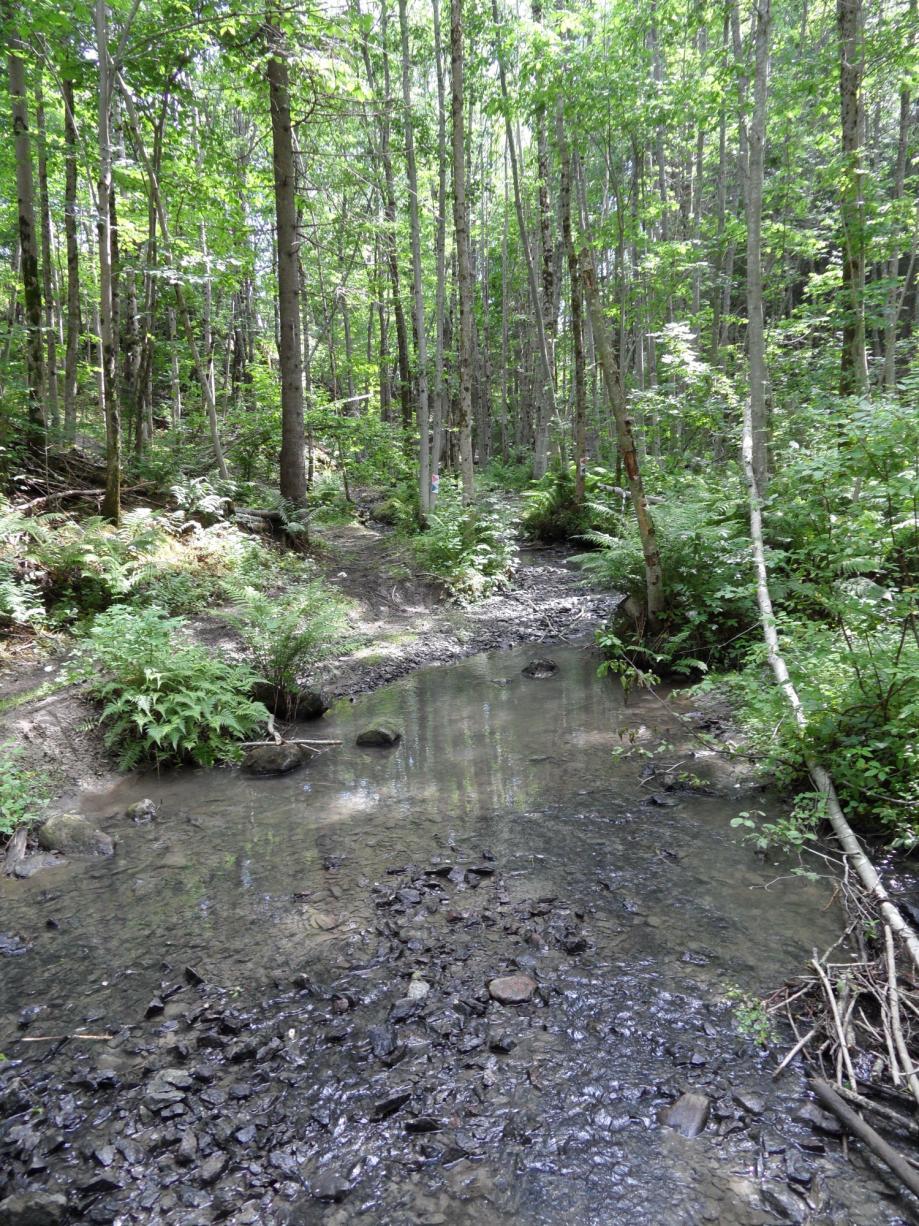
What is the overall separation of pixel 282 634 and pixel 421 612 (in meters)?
5.07

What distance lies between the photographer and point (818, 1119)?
Result: 282cm

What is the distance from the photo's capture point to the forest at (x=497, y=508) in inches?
185

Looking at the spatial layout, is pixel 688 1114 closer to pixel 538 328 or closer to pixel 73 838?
pixel 73 838

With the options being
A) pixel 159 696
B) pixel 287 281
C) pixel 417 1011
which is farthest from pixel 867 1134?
pixel 287 281

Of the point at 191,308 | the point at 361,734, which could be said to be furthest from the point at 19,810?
the point at 191,308

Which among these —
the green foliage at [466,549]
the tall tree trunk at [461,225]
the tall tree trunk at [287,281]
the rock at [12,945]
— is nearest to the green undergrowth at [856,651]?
the rock at [12,945]

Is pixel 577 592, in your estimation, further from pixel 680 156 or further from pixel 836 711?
pixel 680 156

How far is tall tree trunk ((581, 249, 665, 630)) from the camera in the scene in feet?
26.8

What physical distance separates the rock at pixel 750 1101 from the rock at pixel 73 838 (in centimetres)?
463

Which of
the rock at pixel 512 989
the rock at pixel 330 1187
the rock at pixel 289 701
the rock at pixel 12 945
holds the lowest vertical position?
the rock at pixel 330 1187

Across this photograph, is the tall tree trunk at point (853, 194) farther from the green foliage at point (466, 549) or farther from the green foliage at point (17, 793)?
the green foliage at point (17, 793)

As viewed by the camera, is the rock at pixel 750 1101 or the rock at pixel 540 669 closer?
the rock at pixel 750 1101

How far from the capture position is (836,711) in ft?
16.3

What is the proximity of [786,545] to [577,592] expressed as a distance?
577 centimetres
